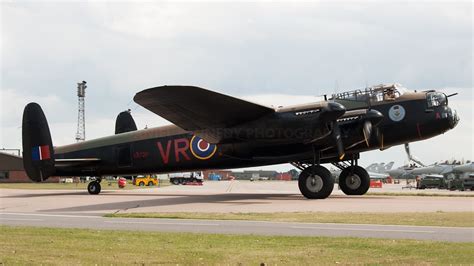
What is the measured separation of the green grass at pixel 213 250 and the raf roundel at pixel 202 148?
552 inches

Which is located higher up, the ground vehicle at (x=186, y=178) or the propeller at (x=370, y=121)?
the propeller at (x=370, y=121)

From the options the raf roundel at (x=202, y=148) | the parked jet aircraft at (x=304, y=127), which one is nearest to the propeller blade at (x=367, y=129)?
the parked jet aircraft at (x=304, y=127)

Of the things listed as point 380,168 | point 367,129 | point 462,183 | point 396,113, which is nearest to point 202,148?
point 367,129

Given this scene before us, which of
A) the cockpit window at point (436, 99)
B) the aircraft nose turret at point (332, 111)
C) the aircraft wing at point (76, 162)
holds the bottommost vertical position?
the aircraft wing at point (76, 162)

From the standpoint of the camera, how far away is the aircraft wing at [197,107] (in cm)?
1981

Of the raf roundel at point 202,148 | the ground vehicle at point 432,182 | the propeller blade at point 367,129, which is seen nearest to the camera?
the propeller blade at point 367,129

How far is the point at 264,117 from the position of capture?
22.6 metres

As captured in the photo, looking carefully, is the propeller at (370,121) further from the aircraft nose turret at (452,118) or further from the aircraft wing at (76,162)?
the aircraft wing at (76,162)

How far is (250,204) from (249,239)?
10.1m

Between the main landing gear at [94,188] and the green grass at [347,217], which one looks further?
the main landing gear at [94,188]

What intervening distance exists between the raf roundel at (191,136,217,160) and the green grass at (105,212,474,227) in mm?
8632

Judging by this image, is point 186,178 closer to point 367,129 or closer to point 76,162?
point 76,162

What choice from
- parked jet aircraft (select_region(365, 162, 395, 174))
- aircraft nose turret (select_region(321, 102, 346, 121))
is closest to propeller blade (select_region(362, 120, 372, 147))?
aircraft nose turret (select_region(321, 102, 346, 121))

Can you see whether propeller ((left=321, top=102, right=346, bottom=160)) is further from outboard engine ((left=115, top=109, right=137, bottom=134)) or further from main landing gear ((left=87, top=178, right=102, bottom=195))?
main landing gear ((left=87, top=178, right=102, bottom=195))
